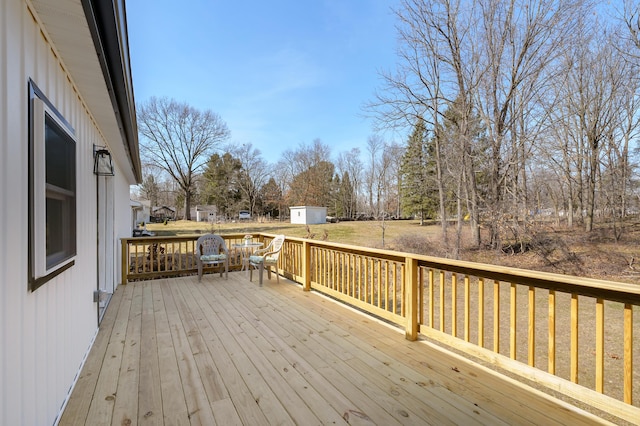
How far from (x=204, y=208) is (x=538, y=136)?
2875cm

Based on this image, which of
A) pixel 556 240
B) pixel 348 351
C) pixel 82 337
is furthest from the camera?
pixel 556 240

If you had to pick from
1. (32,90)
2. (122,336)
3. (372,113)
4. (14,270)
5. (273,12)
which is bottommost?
(122,336)

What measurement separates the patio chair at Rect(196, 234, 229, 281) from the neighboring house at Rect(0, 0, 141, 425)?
2.79 metres

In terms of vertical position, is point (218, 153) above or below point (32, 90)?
above

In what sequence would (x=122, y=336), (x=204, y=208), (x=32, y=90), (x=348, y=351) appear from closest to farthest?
1. (x=32, y=90)
2. (x=348, y=351)
3. (x=122, y=336)
4. (x=204, y=208)

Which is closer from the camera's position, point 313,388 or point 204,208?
point 313,388

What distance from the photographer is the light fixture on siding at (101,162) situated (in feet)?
10.4

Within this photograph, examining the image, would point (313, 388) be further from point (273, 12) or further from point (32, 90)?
point (273, 12)

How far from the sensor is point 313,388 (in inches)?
84.6

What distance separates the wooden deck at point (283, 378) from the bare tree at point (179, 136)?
23567 millimetres

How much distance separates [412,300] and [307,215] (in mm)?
19351

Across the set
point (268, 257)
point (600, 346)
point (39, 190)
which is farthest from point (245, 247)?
point (600, 346)

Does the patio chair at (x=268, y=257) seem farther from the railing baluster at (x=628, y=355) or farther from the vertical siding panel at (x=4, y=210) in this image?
A: the railing baluster at (x=628, y=355)

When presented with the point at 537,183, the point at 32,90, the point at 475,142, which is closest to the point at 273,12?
the point at 475,142
